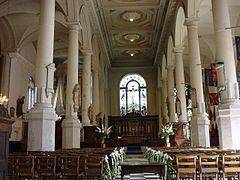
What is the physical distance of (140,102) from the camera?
93.9ft

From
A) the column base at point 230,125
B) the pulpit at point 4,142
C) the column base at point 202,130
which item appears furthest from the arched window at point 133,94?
the pulpit at point 4,142

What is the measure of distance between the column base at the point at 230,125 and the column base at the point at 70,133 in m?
6.07

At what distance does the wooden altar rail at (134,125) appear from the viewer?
26.6 meters

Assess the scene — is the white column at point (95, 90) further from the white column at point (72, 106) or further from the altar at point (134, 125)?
the altar at point (134, 125)

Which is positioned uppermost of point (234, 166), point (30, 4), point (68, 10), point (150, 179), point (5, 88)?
point (30, 4)

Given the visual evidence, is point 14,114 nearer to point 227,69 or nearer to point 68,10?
point 68,10

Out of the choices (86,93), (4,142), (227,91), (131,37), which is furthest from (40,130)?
(131,37)

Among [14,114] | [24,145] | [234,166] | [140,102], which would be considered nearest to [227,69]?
[234,166]

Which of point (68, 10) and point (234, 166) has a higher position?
point (68, 10)

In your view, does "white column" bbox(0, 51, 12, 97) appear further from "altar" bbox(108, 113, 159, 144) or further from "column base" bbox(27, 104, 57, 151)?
"altar" bbox(108, 113, 159, 144)

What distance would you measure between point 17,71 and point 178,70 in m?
10.4

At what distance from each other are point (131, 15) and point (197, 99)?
8.61 meters

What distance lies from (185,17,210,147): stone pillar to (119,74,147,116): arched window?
1584 centimetres

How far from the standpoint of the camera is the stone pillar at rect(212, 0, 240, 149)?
26.6ft
